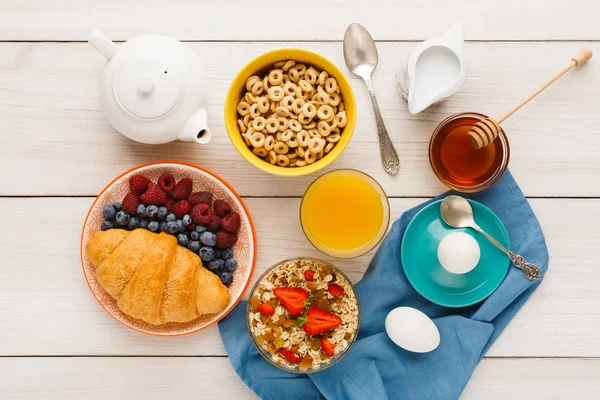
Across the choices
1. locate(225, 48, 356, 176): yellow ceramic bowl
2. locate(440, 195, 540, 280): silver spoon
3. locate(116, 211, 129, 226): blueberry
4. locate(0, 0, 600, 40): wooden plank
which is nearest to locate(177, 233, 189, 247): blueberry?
locate(116, 211, 129, 226): blueberry

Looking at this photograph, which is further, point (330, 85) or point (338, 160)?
point (338, 160)

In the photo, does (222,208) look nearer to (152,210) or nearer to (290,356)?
(152,210)

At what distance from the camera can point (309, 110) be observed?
1085 mm

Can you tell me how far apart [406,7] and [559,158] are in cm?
46

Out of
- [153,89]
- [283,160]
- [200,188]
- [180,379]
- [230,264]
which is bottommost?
[180,379]

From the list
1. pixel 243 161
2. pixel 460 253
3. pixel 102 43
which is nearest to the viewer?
pixel 102 43

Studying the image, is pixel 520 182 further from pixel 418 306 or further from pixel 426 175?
pixel 418 306

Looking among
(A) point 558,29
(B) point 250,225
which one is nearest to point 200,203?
(B) point 250,225

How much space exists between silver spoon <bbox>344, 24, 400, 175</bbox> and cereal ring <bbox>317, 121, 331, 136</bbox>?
0.16m

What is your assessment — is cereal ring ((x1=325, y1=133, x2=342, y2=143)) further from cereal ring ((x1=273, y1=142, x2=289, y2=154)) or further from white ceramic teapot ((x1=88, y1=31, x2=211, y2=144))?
white ceramic teapot ((x1=88, y1=31, x2=211, y2=144))

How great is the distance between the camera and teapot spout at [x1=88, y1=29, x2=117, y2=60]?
995 millimetres

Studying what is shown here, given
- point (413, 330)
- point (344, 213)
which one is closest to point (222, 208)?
point (344, 213)

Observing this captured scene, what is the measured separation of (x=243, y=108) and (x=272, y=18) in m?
0.24

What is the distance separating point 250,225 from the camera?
1162 millimetres
